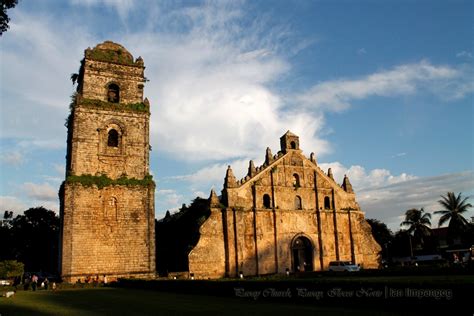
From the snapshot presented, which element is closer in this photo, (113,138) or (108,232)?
(108,232)

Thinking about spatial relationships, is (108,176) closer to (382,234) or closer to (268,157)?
(268,157)

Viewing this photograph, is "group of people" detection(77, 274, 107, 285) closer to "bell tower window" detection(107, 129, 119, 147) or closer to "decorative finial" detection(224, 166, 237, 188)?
"bell tower window" detection(107, 129, 119, 147)

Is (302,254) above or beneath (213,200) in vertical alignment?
beneath

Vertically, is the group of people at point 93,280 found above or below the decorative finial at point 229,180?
below

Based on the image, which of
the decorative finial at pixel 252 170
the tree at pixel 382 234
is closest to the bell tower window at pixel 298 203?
the decorative finial at pixel 252 170

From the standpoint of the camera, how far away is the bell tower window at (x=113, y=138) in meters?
30.8

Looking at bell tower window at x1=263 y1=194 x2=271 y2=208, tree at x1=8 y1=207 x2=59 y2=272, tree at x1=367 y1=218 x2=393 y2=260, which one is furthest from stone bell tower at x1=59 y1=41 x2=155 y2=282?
tree at x1=367 y1=218 x2=393 y2=260

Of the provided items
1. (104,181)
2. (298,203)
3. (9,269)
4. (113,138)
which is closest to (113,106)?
(113,138)

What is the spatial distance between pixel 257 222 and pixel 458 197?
30.1m

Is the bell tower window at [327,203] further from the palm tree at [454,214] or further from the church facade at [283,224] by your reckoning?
the palm tree at [454,214]

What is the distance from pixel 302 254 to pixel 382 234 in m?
32.6

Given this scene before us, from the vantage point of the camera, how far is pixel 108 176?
1166 inches

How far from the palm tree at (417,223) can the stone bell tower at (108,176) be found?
125 feet

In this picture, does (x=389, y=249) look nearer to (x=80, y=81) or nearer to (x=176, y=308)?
(x=80, y=81)
